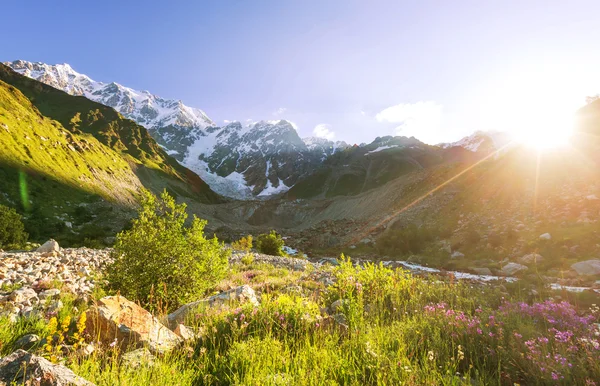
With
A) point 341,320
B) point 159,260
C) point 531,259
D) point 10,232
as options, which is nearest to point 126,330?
point 159,260

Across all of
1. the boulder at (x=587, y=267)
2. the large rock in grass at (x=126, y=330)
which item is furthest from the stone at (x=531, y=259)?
the large rock in grass at (x=126, y=330)

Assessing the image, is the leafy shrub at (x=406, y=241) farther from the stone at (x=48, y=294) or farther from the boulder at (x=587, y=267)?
the stone at (x=48, y=294)

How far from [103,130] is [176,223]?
157768 millimetres

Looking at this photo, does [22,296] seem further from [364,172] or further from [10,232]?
[364,172]

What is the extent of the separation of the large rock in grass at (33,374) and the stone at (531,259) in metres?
26.5

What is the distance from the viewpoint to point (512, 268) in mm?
20156

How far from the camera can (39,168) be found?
4672 cm

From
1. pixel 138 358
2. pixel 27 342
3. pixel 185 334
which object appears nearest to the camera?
pixel 138 358

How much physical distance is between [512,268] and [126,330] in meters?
24.2

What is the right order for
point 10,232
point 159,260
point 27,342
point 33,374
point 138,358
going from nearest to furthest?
1. point 33,374
2. point 138,358
3. point 27,342
4. point 159,260
5. point 10,232

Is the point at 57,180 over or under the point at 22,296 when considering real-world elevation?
over

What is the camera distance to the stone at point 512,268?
19.7 meters

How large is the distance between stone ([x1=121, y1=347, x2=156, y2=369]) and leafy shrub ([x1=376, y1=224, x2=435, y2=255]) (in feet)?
111

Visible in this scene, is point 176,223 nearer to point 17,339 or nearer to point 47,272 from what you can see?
point 17,339
